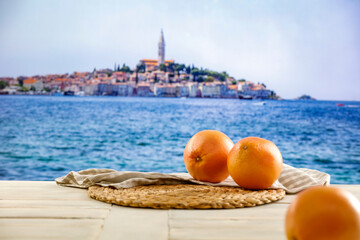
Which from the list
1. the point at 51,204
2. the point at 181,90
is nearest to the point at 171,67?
the point at 181,90

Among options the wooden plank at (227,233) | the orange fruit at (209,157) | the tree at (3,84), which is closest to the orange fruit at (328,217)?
the wooden plank at (227,233)

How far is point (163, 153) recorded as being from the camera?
1142 centimetres

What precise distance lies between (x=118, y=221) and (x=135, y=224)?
4 cm

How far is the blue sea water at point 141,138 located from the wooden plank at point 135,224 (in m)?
7.38

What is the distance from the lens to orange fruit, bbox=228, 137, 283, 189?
108 centimetres

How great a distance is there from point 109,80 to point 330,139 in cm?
2251

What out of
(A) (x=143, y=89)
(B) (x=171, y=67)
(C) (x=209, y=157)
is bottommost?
(A) (x=143, y=89)

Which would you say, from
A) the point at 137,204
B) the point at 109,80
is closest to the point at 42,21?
the point at 109,80

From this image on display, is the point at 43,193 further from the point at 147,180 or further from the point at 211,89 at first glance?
the point at 211,89

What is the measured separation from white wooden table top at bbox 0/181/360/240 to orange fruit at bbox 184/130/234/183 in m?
0.24

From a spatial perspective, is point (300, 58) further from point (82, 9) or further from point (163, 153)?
point (163, 153)

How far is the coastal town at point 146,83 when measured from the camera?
3259 cm

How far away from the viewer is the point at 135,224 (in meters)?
0.77

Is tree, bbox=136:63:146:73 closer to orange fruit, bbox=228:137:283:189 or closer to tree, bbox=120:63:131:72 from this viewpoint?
tree, bbox=120:63:131:72
